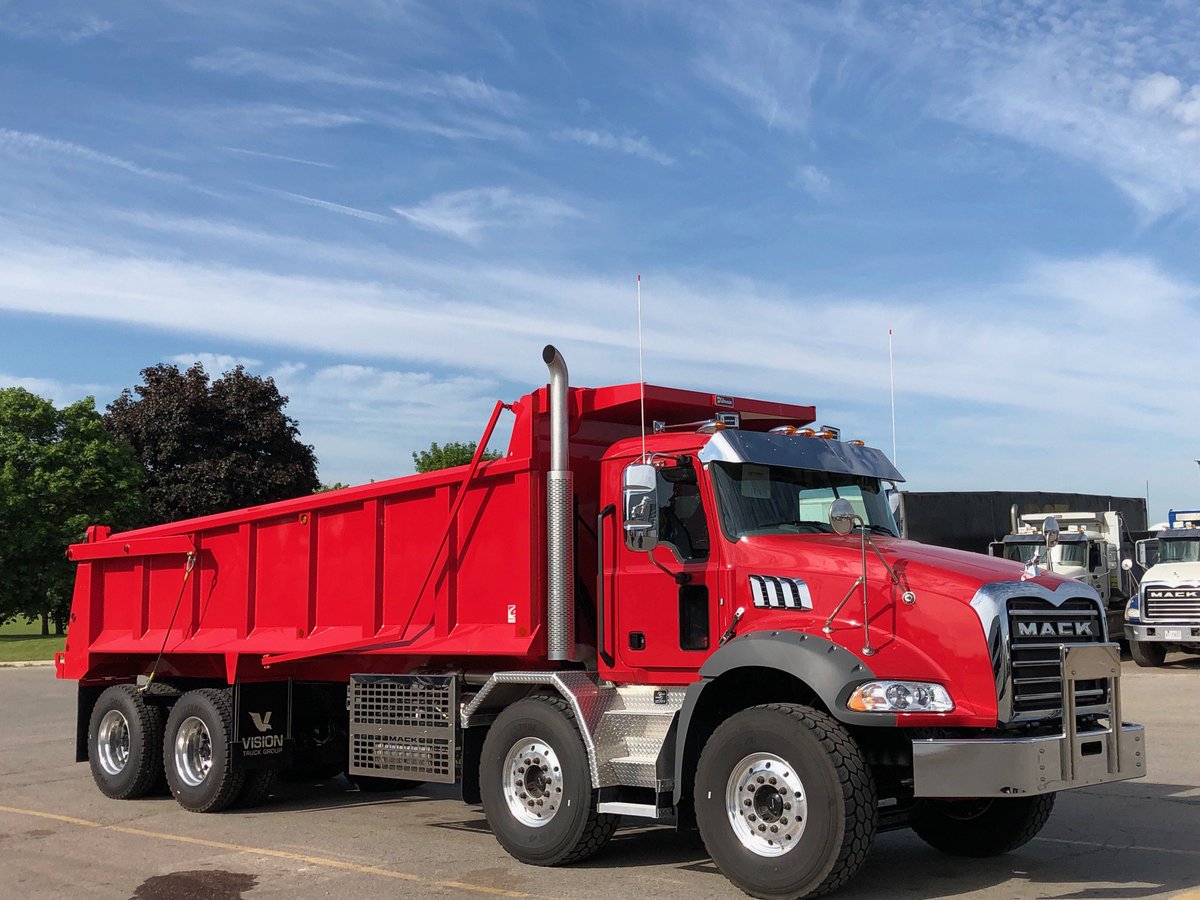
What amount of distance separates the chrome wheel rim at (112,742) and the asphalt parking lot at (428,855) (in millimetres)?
357

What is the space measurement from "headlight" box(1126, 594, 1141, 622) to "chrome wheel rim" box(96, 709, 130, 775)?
18.0 meters

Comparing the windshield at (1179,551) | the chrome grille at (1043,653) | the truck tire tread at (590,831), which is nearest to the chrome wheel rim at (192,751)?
the truck tire tread at (590,831)

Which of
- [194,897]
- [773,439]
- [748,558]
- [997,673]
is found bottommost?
[194,897]

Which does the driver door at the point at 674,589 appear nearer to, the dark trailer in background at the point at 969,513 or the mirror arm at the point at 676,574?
the mirror arm at the point at 676,574

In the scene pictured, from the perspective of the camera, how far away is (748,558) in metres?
7.49

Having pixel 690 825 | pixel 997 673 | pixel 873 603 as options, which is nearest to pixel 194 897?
pixel 690 825

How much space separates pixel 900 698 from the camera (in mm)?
A: 6633

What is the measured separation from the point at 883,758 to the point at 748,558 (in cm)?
137

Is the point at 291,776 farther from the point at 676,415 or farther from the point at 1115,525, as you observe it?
the point at 1115,525

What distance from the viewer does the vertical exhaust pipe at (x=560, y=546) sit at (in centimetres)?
832

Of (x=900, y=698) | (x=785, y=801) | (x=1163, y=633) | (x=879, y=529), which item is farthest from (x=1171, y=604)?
(x=785, y=801)

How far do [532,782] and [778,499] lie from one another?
245 centimetres

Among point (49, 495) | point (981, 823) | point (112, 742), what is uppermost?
point (49, 495)

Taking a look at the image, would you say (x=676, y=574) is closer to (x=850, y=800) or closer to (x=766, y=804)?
(x=766, y=804)
